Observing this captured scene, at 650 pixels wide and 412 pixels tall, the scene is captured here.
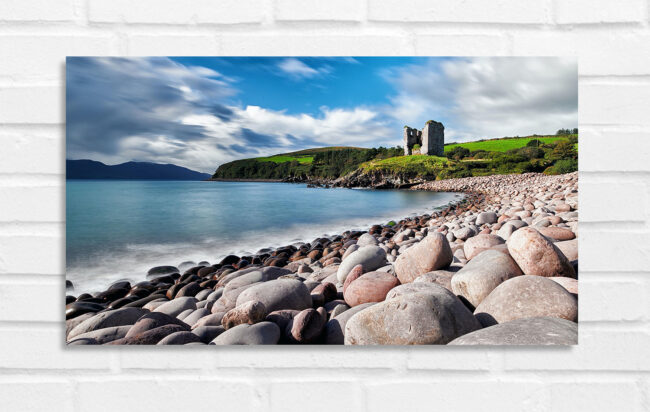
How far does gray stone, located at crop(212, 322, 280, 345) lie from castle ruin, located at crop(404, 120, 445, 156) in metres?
1.20

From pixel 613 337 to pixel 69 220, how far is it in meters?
2.73

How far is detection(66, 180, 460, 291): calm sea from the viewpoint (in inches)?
57.7

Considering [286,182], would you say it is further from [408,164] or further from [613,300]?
[613,300]

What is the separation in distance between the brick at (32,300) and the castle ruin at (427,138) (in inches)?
75.0
